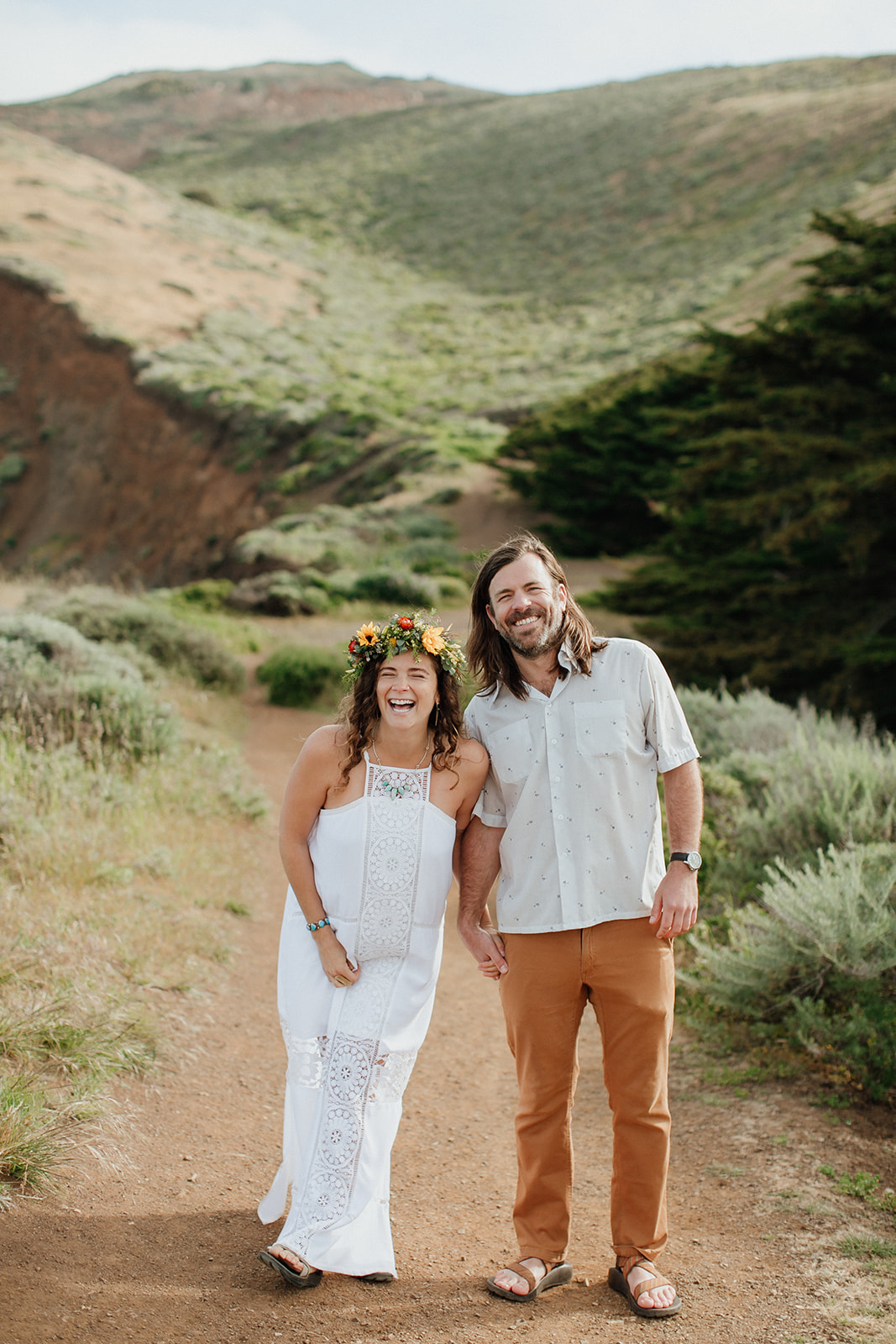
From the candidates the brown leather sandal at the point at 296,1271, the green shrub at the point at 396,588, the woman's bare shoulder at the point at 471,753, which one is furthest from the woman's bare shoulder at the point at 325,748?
the green shrub at the point at 396,588

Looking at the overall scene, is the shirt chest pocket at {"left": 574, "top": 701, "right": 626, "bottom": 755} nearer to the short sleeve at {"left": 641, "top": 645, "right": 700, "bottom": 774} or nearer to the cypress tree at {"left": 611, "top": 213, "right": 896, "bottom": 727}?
the short sleeve at {"left": 641, "top": 645, "right": 700, "bottom": 774}

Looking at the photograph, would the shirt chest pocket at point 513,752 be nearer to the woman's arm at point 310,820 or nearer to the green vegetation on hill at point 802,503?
the woman's arm at point 310,820

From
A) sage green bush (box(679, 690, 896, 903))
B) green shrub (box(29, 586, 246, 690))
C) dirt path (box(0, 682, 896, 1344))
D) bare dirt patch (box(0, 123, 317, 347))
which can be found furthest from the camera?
bare dirt patch (box(0, 123, 317, 347))

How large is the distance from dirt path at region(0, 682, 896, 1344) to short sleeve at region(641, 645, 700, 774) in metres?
1.58

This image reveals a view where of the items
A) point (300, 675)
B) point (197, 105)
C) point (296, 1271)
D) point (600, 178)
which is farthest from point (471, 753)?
point (197, 105)

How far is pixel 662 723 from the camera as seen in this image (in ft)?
9.29

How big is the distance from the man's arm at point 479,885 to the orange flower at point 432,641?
1.77 feet

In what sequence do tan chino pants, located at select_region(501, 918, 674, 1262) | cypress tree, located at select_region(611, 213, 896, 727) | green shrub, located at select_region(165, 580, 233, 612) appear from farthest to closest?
green shrub, located at select_region(165, 580, 233, 612) < cypress tree, located at select_region(611, 213, 896, 727) < tan chino pants, located at select_region(501, 918, 674, 1262)

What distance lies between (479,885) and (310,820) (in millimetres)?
551

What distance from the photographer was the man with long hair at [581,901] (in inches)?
108

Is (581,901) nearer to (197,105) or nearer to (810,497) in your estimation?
(810,497)

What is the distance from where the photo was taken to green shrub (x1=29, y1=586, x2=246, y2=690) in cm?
1088


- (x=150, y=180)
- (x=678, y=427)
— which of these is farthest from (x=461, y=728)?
(x=150, y=180)

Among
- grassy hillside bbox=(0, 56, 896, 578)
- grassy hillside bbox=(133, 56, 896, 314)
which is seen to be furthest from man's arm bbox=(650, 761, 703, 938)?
grassy hillside bbox=(133, 56, 896, 314)
